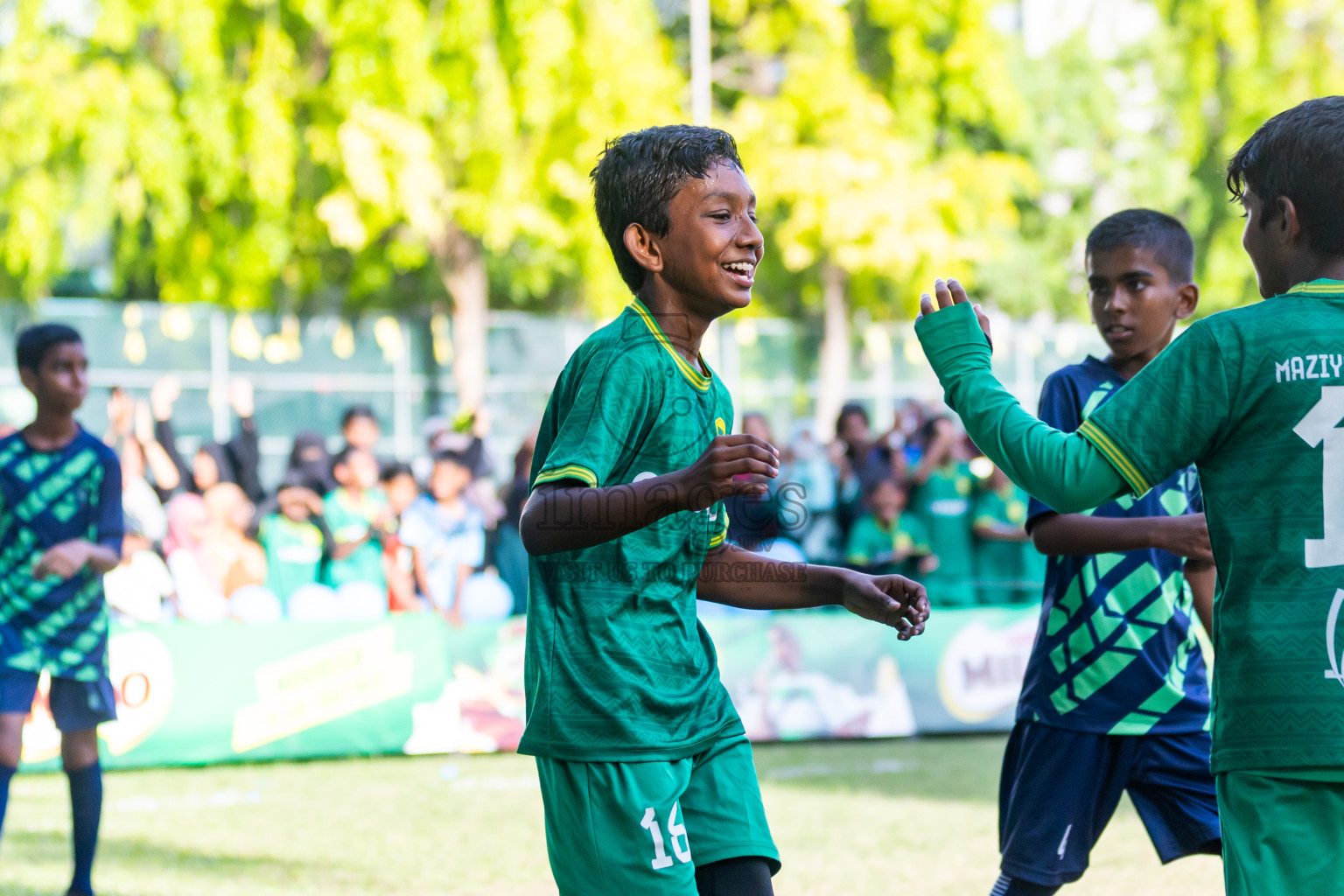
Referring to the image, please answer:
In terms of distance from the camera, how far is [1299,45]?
1877cm

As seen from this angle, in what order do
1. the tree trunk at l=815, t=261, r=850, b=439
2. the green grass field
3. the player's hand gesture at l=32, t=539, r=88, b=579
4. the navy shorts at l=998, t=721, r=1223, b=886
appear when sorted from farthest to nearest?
the tree trunk at l=815, t=261, r=850, b=439, the green grass field, the player's hand gesture at l=32, t=539, r=88, b=579, the navy shorts at l=998, t=721, r=1223, b=886

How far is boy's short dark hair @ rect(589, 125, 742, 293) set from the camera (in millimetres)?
2967

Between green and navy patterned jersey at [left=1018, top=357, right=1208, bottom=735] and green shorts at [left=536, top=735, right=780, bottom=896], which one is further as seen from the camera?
green and navy patterned jersey at [left=1018, top=357, right=1208, bottom=735]

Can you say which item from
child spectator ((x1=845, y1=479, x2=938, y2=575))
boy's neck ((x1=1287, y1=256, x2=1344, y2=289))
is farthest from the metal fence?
boy's neck ((x1=1287, y1=256, x2=1344, y2=289))

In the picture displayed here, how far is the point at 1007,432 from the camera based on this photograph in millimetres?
2539

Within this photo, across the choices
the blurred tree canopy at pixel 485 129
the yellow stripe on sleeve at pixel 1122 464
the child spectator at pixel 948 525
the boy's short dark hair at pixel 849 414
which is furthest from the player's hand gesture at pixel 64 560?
the blurred tree canopy at pixel 485 129

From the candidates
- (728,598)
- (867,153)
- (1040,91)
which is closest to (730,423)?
(728,598)

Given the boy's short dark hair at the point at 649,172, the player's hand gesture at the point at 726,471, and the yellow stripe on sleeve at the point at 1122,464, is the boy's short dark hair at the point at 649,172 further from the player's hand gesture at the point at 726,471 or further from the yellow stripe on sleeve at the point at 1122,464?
the yellow stripe on sleeve at the point at 1122,464

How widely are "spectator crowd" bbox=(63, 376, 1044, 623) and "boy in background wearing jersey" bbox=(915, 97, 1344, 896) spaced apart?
6.12 meters

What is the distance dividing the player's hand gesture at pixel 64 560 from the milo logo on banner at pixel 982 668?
6171 mm

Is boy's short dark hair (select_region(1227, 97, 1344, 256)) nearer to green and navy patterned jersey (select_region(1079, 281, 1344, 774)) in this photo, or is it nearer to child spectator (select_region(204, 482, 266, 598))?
green and navy patterned jersey (select_region(1079, 281, 1344, 774))

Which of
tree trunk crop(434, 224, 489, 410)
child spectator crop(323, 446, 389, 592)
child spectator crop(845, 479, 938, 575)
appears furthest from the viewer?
tree trunk crop(434, 224, 489, 410)

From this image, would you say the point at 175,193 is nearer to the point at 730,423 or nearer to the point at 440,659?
the point at 440,659

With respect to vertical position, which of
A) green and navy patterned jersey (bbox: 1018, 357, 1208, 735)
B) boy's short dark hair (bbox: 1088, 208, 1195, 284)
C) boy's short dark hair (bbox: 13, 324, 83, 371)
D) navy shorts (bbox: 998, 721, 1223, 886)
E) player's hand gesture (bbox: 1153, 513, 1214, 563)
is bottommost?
navy shorts (bbox: 998, 721, 1223, 886)
